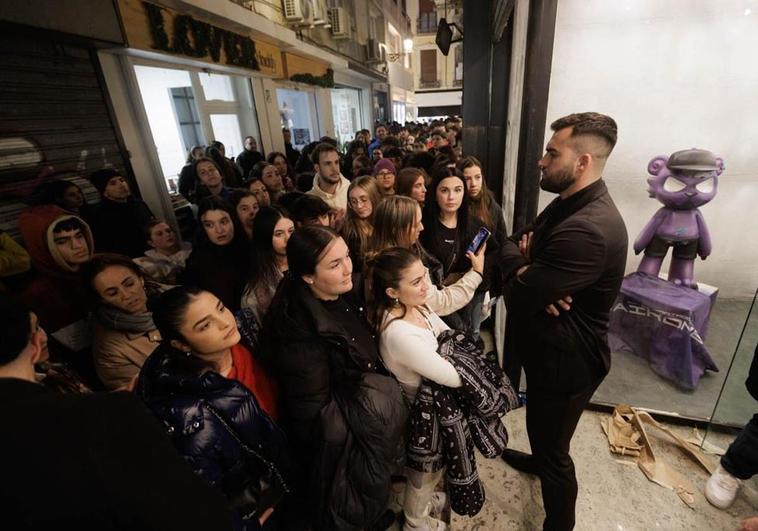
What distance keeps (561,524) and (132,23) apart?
20.1 feet

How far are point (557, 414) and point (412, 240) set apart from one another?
127 centimetres

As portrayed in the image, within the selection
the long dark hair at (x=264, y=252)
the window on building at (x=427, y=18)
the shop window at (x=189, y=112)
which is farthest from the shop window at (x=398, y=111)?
the long dark hair at (x=264, y=252)

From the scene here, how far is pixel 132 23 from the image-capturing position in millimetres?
4102

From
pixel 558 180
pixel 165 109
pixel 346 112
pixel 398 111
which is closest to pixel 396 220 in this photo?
pixel 558 180

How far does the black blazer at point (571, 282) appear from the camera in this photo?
140 cm

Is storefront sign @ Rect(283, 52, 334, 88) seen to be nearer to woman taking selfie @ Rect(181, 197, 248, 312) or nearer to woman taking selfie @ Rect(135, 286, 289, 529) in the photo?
woman taking selfie @ Rect(181, 197, 248, 312)

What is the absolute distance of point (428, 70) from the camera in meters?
26.3

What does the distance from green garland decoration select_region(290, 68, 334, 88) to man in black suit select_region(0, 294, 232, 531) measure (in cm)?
889

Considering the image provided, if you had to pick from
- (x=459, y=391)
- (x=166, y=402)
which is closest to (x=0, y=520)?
(x=166, y=402)

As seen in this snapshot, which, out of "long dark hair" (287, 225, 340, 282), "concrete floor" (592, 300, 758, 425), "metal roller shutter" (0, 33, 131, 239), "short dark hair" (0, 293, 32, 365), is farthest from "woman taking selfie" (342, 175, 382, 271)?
"metal roller shutter" (0, 33, 131, 239)

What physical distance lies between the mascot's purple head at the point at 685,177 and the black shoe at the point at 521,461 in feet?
7.12

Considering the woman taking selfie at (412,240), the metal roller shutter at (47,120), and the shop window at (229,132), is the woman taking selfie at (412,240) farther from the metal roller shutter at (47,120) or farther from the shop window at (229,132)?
the shop window at (229,132)

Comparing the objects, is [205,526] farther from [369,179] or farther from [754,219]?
[754,219]

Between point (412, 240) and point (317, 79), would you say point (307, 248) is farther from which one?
point (317, 79)
